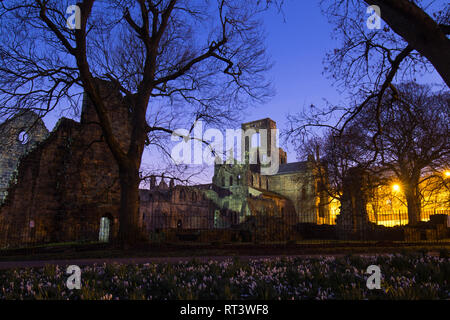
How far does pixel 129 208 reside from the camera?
44.9 ft

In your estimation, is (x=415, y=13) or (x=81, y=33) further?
(x=81, y=33)

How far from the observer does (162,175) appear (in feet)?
52.7

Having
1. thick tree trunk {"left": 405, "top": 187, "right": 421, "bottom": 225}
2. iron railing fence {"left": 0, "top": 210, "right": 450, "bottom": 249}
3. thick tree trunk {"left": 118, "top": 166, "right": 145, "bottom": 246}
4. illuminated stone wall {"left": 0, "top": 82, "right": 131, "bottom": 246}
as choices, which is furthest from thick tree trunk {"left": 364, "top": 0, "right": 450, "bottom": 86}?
thick tree trunk {"left": 405, "top": 187, "right": 421, "bottom": 225}

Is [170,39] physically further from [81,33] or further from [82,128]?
[82,128]

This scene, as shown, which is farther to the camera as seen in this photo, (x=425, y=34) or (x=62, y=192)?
(x=62, y=192)

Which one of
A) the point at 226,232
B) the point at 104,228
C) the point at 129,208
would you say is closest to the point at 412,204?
the point at 226,232

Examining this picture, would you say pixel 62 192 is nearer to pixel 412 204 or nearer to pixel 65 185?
pixel 65 185

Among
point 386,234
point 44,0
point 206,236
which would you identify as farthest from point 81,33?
point 386,234

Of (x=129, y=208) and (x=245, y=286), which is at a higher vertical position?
(x=129, y=208)

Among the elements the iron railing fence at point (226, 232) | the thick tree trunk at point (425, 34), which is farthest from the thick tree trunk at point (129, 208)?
the thick tree trunk at point (425, 34)

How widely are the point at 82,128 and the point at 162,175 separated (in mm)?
9936

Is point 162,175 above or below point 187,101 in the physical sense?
below

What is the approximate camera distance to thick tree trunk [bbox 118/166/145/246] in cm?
1334
